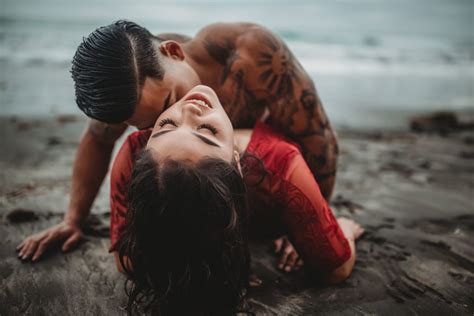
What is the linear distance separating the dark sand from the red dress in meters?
0.28

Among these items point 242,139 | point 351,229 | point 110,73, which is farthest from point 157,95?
point 351,229

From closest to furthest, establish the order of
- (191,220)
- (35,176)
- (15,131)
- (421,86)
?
1. (191,220)
2. (35,176)
3. (15,131)
4. (421,86)

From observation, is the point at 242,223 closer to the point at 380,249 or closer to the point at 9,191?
the point at 380,249

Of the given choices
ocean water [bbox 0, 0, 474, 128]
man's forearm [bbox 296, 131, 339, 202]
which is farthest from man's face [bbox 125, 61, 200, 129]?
ocean water [bbox 0, 0, 474, 128]

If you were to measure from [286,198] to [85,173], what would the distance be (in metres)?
1.49

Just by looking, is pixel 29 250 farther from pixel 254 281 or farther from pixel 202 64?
pixel 202 64

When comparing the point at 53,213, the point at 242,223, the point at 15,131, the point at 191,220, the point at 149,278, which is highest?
the point at 191,220

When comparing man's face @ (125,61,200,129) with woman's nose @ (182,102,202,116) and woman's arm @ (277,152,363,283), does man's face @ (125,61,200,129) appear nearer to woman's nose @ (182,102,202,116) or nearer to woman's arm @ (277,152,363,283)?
woman's nose @ (182,102,202,116)

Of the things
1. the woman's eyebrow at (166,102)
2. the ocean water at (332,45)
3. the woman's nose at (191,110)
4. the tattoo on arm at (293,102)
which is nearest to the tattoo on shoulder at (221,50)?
the tattoo on arm at (293,102)

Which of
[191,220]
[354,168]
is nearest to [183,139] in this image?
[191,220]

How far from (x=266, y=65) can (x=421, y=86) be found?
32.6ft

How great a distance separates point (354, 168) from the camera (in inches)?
172

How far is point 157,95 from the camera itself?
1819 millimetres

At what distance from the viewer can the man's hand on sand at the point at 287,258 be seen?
224 centimetres
